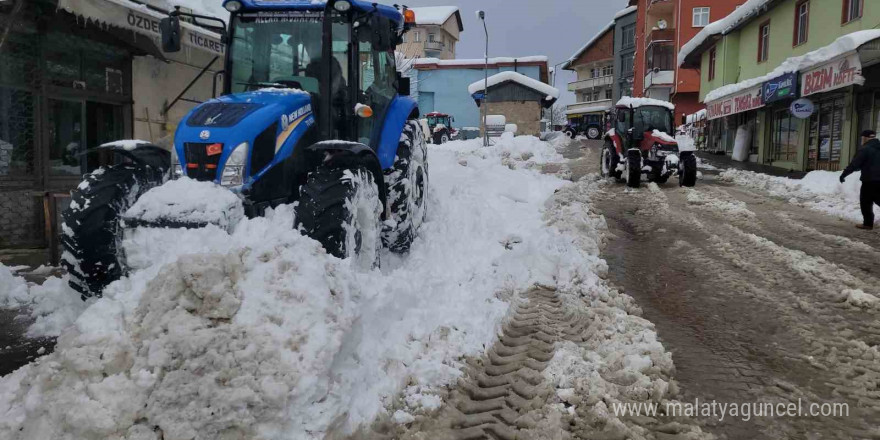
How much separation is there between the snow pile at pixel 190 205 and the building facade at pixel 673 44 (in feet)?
122

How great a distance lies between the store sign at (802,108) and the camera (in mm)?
16781

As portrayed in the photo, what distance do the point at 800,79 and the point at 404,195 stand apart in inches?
579

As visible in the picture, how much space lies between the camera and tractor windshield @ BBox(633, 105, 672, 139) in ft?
48.5

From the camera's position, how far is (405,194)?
19.2 feet

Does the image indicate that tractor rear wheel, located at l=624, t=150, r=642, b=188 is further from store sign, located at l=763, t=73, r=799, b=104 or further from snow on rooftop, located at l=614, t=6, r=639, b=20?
snow on rooftop, located at l=614, t=6, r=639, b=20

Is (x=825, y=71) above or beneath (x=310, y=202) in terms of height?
above

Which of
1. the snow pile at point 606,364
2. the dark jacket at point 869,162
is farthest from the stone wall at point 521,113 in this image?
the snow pile at point 606,364

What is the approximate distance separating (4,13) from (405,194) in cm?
586

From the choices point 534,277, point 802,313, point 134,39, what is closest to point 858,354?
Result: point 802,313

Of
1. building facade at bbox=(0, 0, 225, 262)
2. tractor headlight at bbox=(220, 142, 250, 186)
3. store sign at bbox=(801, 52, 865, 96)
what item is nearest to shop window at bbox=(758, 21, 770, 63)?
store sign at bbox=(801, 52, 865, 96)

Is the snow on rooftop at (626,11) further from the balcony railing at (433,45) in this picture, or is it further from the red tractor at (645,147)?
the red tractor at (645,147)

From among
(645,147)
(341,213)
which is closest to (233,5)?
(341,213)

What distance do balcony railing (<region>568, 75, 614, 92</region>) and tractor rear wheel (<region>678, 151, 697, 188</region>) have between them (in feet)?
162

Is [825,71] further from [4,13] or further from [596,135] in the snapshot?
[596,135]
